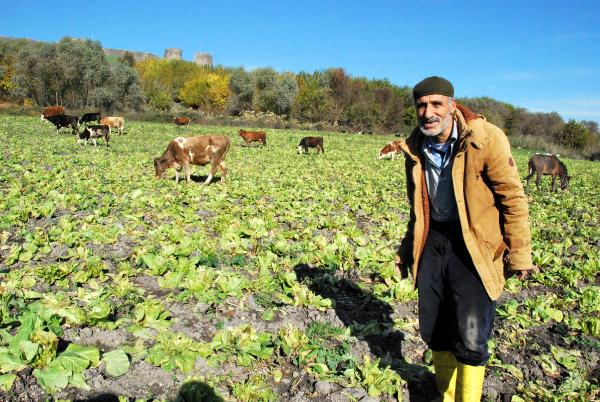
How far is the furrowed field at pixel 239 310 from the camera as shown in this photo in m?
3.73

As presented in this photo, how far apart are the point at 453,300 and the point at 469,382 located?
25.2 inches

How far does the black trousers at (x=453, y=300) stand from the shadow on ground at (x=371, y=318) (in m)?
0.59

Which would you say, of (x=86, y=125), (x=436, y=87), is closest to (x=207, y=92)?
(x=86, y=125)

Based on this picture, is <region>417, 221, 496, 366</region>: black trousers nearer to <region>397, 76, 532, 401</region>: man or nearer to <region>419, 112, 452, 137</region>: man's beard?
<region>397, 76, 532, 401</region>: man

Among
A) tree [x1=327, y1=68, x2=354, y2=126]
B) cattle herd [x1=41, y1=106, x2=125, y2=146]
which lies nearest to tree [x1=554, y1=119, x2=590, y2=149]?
tree [x1=327, y1=68, x2=354, y2=126]

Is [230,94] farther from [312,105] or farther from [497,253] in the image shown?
[497,253]

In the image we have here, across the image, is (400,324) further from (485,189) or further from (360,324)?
(485,189)

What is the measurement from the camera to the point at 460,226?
3.37 m

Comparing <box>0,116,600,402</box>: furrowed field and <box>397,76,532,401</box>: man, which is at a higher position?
<box>397,76,532,401</box>: man

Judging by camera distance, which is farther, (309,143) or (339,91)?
(339,91)

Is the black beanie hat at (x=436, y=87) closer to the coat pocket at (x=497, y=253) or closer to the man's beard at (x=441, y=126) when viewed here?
the man's beard at (x=441, y=126)

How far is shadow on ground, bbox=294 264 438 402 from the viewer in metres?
4.10

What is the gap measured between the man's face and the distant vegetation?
55.9 meters

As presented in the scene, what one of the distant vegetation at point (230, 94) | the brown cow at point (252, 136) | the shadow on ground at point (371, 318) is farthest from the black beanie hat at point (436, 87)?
the distant vegetation at point (230, 94)
